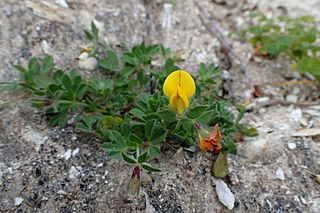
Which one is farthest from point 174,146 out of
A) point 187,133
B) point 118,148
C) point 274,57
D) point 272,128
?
Answer: point 274,57

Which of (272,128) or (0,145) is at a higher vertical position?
(0,145)

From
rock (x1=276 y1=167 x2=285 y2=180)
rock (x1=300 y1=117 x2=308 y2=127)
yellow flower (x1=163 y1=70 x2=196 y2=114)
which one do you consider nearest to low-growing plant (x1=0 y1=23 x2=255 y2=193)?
yellow flower (x1=163 y1=70 x2=196 y2=114)

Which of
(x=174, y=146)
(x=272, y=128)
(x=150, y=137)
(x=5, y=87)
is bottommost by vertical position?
(x=272, y=128)

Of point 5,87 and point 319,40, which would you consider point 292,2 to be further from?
point 5,87

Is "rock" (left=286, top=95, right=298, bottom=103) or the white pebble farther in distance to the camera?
"rock" (left=286, top=95, right=298, bottom=103)

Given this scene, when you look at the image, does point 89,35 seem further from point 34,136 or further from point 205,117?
point 205,117

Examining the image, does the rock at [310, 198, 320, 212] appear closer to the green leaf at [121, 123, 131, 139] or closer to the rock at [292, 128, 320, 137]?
the rock at [292, 128, 320, 137]

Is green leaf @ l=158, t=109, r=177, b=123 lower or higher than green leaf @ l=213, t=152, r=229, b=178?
higher
